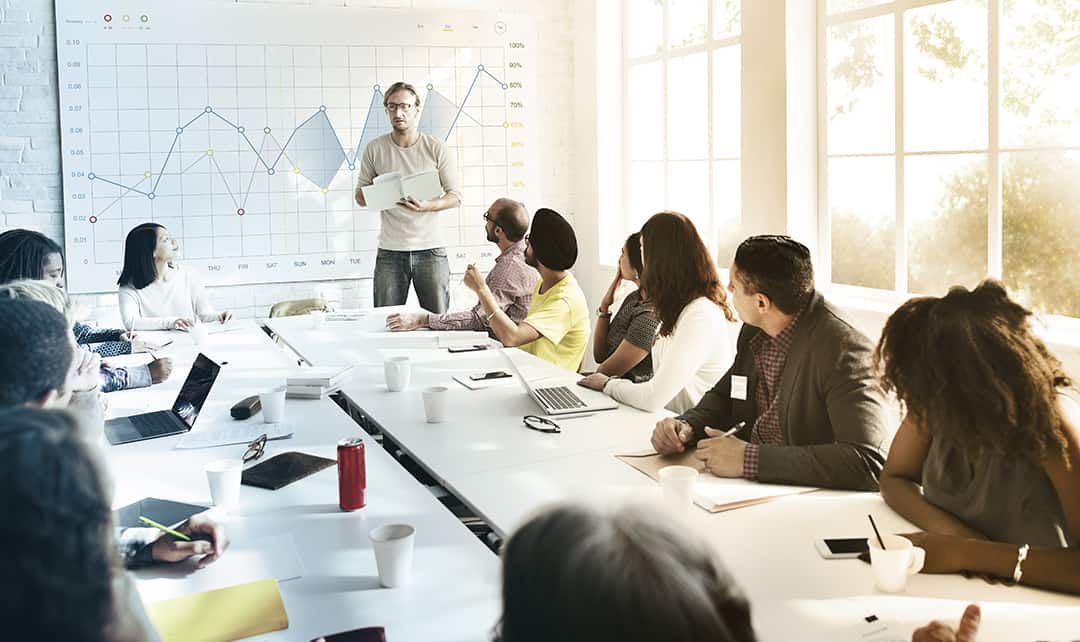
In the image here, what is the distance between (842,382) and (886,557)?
80 cm

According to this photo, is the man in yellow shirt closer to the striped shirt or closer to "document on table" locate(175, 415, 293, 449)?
the striped shirt

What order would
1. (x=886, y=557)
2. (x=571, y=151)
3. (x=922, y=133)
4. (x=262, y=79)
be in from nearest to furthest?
(x=886, y=557) → (x=922, y=133) → (x=262, y=79) → (x=571, y=151)

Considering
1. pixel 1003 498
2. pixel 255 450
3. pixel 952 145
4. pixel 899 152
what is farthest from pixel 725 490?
pixel 899 152

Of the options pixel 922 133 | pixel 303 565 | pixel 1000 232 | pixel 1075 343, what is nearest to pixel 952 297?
pixel 303 565

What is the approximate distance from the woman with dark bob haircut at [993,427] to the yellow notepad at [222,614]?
1160 millimetres

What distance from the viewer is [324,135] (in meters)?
6.44

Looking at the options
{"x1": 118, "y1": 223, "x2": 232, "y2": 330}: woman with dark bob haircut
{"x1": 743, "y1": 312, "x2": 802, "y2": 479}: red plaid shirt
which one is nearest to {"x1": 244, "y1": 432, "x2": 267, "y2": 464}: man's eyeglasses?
{"x1": 743, "y1": 312, "x2": 802, "y2": 479}: red plaid shirt

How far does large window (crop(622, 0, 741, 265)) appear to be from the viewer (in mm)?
5852

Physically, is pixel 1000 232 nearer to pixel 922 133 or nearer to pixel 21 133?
pixel 922 133

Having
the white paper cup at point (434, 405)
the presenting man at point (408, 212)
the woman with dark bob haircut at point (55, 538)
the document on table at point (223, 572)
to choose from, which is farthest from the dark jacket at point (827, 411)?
the presenting man at point (408, 212)

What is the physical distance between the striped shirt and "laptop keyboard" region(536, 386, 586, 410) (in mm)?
1388

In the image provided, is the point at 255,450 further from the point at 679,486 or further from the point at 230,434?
the point at 679,486

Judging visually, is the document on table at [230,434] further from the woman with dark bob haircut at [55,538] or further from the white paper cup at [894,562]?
the woman with dark bob haircut at [55,538]

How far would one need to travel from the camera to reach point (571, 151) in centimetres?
722
